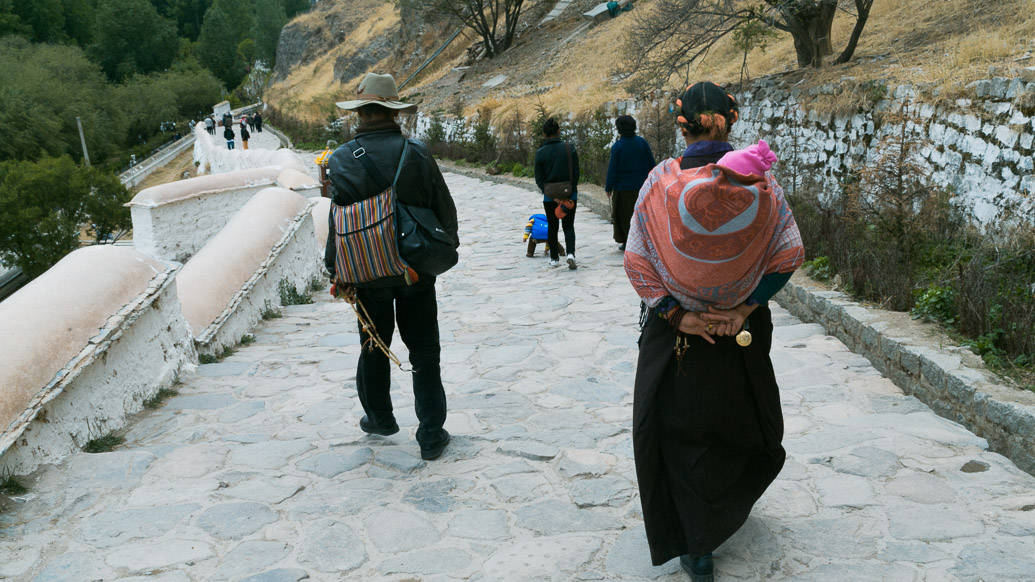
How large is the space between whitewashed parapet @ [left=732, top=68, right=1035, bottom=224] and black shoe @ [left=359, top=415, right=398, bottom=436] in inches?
201

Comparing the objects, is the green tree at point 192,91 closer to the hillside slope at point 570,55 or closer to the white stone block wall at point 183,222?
the hillside slope at point 570,55

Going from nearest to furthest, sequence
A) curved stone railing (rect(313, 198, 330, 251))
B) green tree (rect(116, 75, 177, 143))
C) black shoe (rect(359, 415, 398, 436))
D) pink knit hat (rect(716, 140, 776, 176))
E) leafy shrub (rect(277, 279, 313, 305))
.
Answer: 1. pink knit hat (rect(716, 140, 776, 176))
2. black shoe (rect(359, 415, 398, 436))
3. leafy shrub (rect(277, 279, 313, 305))
4. curved stone railing (rect(313, 198, 330, 251))
5. green tree (rect(116, 75, 177, 143))

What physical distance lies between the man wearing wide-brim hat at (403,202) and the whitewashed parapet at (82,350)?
1.59m

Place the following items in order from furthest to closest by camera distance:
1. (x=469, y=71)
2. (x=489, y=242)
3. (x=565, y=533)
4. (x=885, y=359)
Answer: (x=469, y=71) < (x=489, y=242) < (x=885, y=359) < (x=565, y=533)

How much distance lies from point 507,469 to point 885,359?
2.79m

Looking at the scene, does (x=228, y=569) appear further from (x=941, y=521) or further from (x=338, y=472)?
Result: (x=941, y=521)

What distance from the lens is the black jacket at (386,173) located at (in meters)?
3.72

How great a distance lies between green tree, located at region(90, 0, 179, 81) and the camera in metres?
104

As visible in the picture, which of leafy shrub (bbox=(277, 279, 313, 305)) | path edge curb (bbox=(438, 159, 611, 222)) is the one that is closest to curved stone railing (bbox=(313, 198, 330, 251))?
leafy shrub (bbox=(277, 279, 313, 305))

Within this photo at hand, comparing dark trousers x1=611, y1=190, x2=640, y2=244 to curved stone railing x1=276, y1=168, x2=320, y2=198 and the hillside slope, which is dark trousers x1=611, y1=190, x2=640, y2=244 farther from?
curved stone railing x1=276, y1=168, x2=320, y2=198

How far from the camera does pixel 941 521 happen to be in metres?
3.20

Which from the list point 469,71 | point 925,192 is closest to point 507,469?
point 925,192

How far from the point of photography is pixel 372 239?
3.71 metres

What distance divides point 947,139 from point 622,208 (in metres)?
3.38
